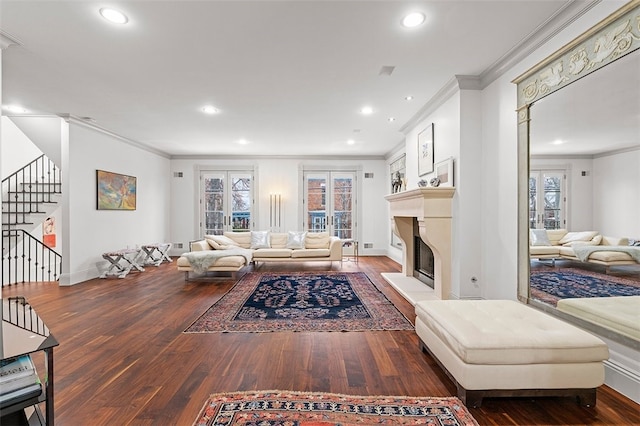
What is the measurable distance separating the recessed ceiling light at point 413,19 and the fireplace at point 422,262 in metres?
3.19

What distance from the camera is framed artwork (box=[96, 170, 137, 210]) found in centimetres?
565

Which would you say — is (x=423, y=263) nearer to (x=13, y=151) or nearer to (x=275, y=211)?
(x=275, y=211)

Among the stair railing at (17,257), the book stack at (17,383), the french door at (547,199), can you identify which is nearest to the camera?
the book stack at (17,383)

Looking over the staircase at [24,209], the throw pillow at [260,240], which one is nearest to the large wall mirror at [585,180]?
the throw pillow at [260,240]

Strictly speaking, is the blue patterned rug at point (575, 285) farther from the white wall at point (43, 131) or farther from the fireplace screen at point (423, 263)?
the white wall at point (43, 131)

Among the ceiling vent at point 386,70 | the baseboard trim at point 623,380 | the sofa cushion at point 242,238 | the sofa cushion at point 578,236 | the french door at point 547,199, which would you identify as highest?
the ceiling vent at point 386,70

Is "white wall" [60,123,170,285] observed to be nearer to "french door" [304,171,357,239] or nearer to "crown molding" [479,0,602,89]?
"french door" [304,171,357,239]

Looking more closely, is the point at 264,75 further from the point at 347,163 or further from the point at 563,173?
the point at 347,163

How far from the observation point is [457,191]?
144 inches

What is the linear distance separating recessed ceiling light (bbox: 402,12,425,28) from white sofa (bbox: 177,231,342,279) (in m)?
4.47

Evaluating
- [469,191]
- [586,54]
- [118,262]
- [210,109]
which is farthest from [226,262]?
[586,54]

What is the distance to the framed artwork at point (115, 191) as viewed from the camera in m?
5.65

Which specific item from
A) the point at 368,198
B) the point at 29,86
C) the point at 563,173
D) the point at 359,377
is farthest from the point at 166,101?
the point at 368,198

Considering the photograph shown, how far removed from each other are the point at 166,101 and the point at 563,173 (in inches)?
187
